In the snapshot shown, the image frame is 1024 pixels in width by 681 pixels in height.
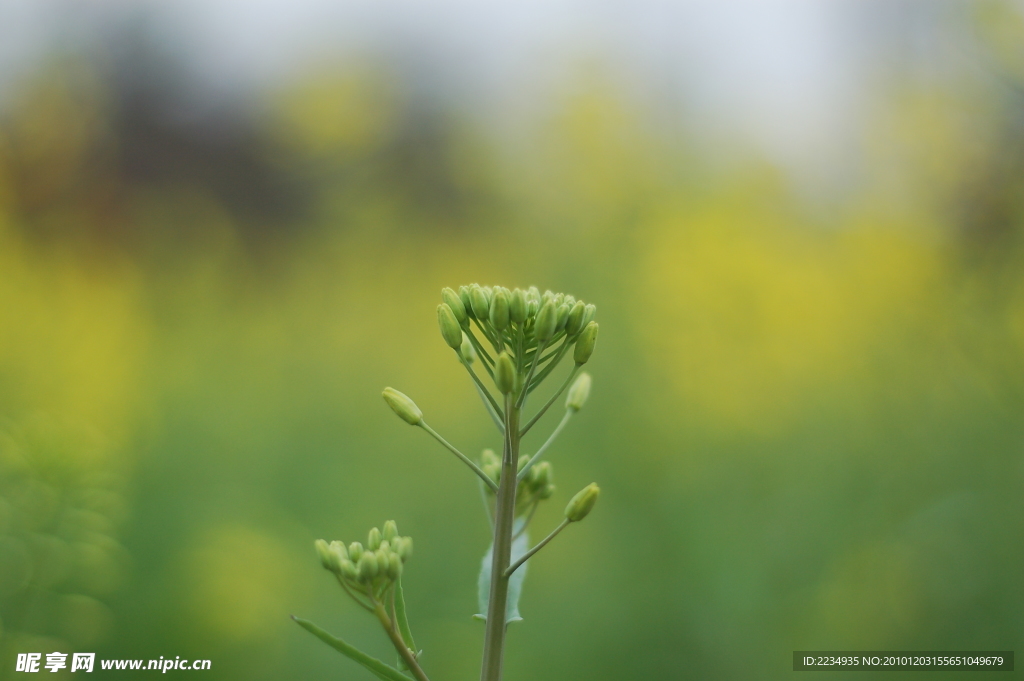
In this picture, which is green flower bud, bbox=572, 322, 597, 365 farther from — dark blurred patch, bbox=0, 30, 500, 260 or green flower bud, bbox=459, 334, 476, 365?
dark blurred patch, bbox=0, 30, 500, 260

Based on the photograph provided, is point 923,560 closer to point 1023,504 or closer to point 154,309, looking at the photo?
point 1023,504

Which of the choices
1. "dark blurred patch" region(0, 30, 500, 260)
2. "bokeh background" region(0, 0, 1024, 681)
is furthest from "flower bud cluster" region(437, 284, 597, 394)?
"dark blurred patch" region(0, 30, 500, 260)

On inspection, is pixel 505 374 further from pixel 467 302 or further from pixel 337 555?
pixel 337 555

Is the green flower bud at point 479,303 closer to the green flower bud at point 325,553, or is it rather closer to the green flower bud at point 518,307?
the green flower bud at point 518,307

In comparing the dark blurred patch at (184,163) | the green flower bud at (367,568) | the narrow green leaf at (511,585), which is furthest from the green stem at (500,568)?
the dark blurred patch at (184,163)

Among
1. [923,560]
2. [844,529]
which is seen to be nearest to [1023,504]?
[923,560]

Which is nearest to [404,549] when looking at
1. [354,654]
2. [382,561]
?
[382,561]
